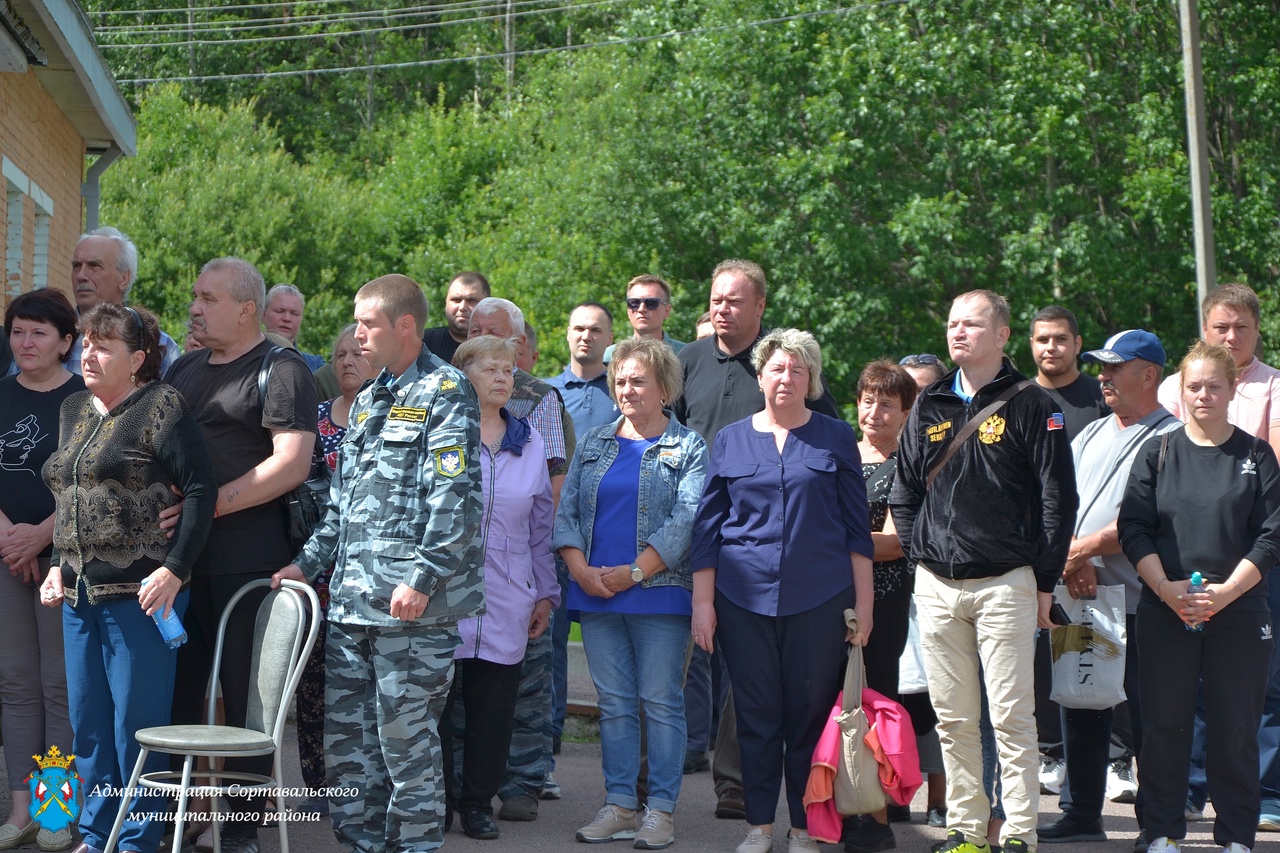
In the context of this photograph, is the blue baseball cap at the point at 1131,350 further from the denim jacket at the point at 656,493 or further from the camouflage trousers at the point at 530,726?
the camouflage trousers at the point at 530,726

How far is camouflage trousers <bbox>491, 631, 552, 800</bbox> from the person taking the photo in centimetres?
599

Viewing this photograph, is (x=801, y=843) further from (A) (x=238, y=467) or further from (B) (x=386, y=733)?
(A) (x=238, y=467)

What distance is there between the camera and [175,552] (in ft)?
15.5

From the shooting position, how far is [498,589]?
5508mm

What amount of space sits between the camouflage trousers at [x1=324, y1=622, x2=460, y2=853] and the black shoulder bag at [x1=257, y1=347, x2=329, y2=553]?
531mm

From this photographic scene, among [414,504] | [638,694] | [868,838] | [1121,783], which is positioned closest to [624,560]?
[638,694]

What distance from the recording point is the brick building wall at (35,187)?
999 centimetres

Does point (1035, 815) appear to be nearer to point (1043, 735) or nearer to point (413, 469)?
point (1043, 735)

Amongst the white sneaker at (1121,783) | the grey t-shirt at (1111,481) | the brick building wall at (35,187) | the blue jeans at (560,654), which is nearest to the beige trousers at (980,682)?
the grey t-shirt at (1111,481)

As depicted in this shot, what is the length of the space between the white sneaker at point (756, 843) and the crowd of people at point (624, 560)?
0.5 inches

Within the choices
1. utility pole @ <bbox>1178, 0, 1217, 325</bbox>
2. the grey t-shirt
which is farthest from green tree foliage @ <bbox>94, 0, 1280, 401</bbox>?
the grey t-shirt

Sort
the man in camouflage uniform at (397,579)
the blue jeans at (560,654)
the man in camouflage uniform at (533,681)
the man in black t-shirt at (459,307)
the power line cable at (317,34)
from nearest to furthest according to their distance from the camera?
the man in camouflage uniform at (397,579) < the man in camouflage uniform at (533,681) < the blue jeans at (560,654) < the man in black t-shirt at (459,307) < the power line cable at (317,34)

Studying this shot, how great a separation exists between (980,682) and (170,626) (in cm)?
306

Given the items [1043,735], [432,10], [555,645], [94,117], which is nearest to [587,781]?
[555,645]
